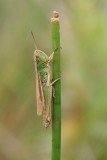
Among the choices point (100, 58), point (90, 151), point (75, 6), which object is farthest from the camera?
point (75, 6)

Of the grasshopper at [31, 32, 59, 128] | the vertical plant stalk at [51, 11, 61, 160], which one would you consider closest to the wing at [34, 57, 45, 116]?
the grasshopper at [31, 32, 59, 128]

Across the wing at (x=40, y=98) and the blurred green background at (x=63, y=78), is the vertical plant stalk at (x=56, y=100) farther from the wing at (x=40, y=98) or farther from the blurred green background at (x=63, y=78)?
the blurred green background at (x=63, y=78)

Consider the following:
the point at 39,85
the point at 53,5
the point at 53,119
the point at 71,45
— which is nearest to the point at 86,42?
the point at 71,45

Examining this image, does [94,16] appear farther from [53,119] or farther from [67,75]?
[53,119]

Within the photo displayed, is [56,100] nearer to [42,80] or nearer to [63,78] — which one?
[42,80]

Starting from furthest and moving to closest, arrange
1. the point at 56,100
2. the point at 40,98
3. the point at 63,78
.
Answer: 1. the point at 63,78
2. the point at 40,98
3. the point at 56,100

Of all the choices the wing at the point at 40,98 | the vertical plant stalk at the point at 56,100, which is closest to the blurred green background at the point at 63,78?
the wing at the point at 40,98

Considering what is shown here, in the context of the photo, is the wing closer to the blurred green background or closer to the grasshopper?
the grasshopper

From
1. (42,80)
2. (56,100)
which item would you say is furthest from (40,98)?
(56,100)
